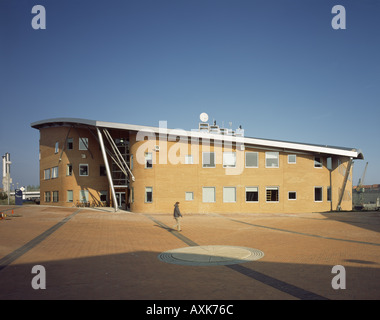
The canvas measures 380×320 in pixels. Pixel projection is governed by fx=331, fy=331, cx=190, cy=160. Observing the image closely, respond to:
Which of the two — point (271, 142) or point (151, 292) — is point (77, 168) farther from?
point (151, 292)

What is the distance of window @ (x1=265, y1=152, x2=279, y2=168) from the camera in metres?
31.4

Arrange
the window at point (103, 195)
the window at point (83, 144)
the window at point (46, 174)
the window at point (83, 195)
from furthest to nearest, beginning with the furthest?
1. the window at point (46, 174)
2. the window at point (103, 195)
3. the window at point (83, 144)
4. the window at point (83, 195)

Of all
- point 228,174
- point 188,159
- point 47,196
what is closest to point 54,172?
point 47,196

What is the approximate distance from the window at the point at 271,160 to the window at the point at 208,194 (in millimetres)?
5744

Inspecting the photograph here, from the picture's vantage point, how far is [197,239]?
15.7m

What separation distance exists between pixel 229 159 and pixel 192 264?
71.1 ft

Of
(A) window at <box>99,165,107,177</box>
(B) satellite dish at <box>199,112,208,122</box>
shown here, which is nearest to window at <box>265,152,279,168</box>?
(B) satellite dish at <box>199,112,208,122</box>

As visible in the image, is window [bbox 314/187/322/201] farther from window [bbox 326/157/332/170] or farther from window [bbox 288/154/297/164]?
window [bbox 288/154/297/164]

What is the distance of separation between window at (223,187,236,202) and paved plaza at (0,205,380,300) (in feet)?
43.6

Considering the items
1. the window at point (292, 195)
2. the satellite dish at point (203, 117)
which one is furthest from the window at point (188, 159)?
the window at point (292, 195)

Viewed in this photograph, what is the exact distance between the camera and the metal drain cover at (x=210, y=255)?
10656mm

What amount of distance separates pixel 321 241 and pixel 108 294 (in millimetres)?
10205

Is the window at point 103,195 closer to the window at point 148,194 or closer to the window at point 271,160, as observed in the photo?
the window at point 148,194
